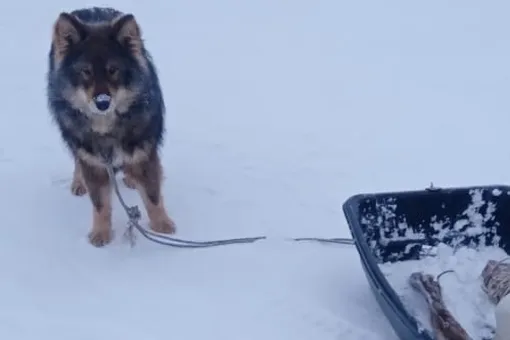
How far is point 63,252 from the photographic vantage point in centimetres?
279

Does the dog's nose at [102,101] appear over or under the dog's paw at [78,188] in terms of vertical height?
over

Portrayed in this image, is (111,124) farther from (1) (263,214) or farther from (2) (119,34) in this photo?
(1) (263,214)

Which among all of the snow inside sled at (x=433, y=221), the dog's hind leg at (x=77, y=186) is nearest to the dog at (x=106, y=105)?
the dog's hind leg at (x=77, y=186)

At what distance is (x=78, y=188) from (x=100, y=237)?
19.0 inches

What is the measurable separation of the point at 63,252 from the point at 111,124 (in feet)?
2.01

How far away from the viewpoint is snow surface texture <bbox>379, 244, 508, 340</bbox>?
2.44 meters

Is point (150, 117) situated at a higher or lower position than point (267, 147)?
higher

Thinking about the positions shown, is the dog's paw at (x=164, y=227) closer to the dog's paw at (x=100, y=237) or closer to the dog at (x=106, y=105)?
the dog at (x=106, y=105)

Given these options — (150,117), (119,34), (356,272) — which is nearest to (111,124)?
(150,117)

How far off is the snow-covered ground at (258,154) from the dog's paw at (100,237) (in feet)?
0.12

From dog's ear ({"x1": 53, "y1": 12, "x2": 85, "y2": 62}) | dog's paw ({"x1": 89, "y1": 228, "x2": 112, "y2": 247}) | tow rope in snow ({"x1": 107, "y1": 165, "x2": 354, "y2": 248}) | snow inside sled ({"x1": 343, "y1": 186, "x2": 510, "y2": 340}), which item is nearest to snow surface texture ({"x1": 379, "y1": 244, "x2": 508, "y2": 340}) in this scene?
snow inside sled ({"x1": 343, "y1": 186, "x2": 510, "y2": 340})

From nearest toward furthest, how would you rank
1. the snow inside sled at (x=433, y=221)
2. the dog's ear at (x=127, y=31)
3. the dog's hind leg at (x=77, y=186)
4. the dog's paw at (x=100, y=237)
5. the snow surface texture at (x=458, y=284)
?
the snow surface texture at (x=458, y=284) → the dog's ear at (x=127, y=31) → the snow inside sled at (x=433, y=221) → the dog's paw at (x=100, y=237) → the dog's hind leg at (x=77, y=186)

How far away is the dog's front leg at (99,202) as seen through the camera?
9.42 feet

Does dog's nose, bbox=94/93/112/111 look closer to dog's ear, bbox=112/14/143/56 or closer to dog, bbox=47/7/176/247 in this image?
dog, bbox=47/7/176/247
